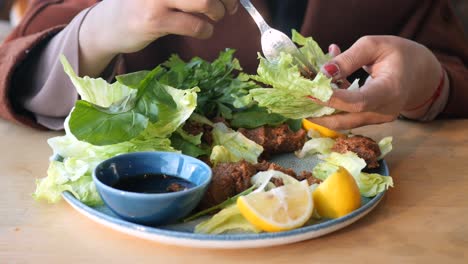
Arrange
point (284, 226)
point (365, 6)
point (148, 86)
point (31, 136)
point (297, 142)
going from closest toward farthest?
Result: point (284, 226) → point (148, 86) → point (297, 142) → point (31, 136) → point (365, 6)

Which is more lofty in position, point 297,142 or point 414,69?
point 414,69

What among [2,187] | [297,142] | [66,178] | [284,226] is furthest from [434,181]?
[2,187]

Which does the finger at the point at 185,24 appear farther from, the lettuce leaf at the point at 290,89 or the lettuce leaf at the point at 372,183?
the lettuce leaf at the point at 372,183

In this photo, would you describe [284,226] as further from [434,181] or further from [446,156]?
[446,156]

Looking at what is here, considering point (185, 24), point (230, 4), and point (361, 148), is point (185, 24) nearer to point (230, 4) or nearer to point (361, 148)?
point (230, 4)

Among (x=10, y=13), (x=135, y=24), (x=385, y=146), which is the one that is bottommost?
(x=10, y=13)

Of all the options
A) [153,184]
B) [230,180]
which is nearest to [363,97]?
[230,180]

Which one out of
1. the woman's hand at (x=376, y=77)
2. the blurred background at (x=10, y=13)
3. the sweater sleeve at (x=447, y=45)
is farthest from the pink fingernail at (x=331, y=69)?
the blurred background at (x=10, y=13)
